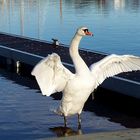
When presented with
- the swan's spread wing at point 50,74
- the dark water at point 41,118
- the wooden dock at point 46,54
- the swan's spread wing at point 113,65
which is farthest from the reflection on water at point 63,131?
the wooden dock at point 46,54

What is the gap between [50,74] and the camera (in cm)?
975

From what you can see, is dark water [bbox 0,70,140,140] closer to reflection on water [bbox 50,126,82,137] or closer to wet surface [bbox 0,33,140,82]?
reflection on water [bbox 50,126,82,137]

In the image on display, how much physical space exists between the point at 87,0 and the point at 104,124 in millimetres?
72915

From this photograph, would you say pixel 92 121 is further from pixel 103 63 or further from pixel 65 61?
pixel 65 61

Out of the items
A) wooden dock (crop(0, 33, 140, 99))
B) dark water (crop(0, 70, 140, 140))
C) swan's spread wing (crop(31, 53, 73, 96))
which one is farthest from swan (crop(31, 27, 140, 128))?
wooden dock (crop(0, 33, 140, 99))

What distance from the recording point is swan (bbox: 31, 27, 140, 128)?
967 cm

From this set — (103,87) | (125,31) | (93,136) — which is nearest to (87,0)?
(125,31)

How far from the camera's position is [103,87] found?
1459 cm

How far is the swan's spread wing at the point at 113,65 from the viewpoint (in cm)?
1066

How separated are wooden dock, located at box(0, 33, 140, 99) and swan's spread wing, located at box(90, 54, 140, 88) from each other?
218 centimetres

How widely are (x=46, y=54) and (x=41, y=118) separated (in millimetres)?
6827

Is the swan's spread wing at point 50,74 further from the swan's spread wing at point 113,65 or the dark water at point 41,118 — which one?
the dark water at point 41,118

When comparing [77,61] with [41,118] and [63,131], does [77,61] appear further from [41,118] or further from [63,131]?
[41,118]

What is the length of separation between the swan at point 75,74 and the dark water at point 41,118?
0.93 meters
